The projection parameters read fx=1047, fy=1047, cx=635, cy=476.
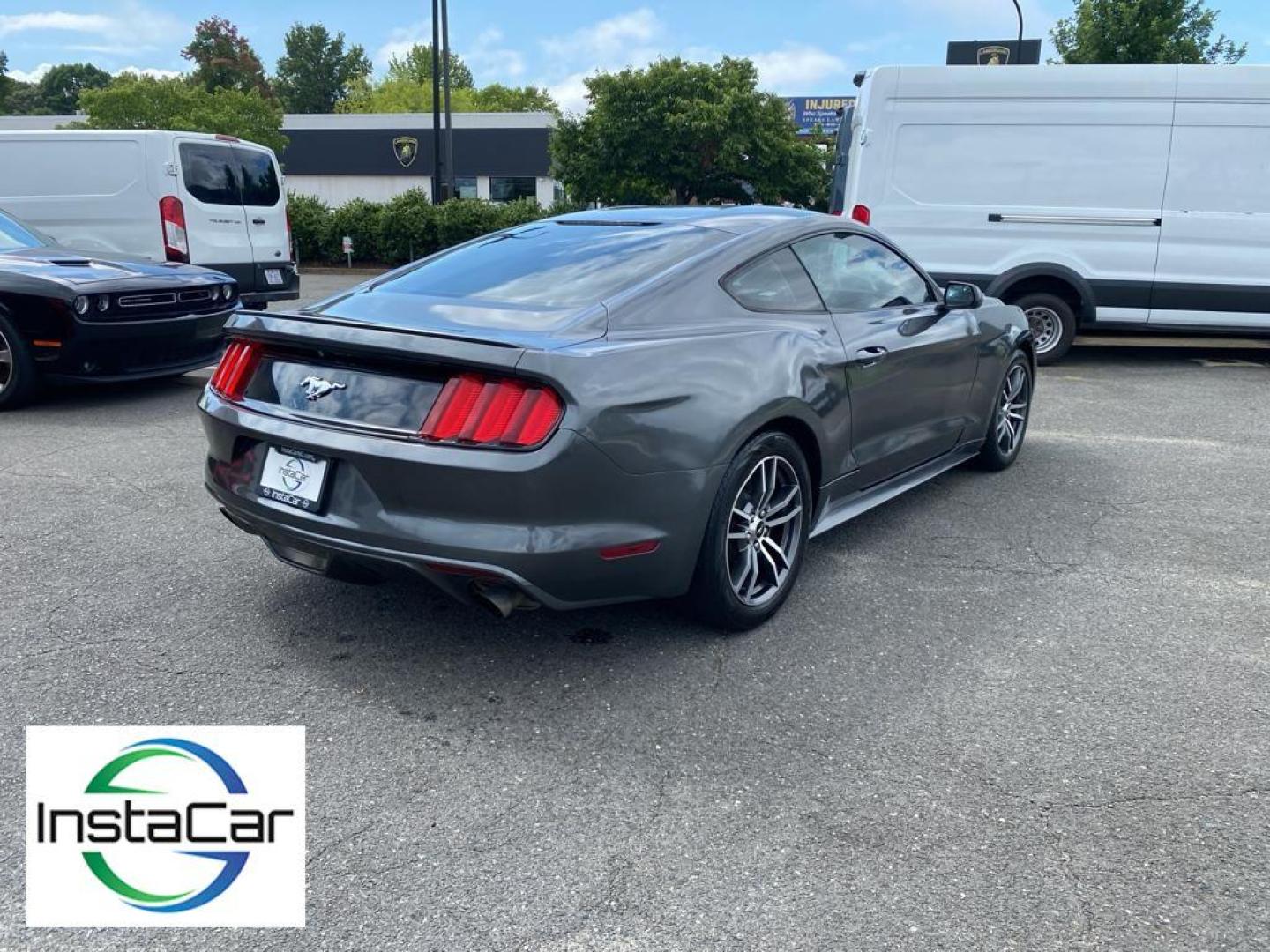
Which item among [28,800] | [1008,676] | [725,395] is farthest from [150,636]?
[1008,676]

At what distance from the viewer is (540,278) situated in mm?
3633

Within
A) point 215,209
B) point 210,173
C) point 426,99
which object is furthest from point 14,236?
point 426,99

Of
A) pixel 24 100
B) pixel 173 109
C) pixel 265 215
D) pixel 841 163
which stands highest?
pixel 24 100

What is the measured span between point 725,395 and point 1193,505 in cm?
314

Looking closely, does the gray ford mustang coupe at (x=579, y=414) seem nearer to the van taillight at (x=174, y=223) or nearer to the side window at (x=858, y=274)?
the side window at (x=858, y=274)

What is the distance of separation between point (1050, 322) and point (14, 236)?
339 inches

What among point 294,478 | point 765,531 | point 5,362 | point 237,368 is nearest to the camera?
point 294,478

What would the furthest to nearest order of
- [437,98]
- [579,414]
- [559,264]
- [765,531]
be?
[437,98], [559,264], [765,531], [579,414]

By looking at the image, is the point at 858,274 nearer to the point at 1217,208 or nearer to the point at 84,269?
the point at 84,269

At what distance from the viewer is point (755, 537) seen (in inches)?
140

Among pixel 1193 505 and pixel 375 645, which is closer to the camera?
pixel 375 645

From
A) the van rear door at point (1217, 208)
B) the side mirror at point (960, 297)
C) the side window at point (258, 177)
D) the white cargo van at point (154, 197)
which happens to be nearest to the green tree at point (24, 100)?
the white cargo van at point (154, 197)

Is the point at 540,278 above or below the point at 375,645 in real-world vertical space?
above

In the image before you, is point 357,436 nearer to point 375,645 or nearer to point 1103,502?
point 375,645
